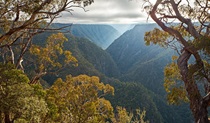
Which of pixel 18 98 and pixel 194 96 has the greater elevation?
pixel 194 96

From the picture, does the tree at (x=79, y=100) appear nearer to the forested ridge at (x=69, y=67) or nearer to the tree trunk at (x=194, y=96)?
the forested ridge at (x=69, y=67)

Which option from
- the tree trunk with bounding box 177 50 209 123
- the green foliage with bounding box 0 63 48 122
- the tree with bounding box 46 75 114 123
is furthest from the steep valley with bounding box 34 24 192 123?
the tree trunk with bounding box 177 50 209 123

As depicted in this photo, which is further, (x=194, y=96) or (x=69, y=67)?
(x=69, y=67)

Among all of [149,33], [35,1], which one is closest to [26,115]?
[35,1]

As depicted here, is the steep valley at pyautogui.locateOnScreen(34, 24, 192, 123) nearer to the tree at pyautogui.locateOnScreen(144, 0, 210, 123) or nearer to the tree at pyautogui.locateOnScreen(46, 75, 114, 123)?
the tree at pyautogui.locateOnScreen(46, 75, 114, 123)

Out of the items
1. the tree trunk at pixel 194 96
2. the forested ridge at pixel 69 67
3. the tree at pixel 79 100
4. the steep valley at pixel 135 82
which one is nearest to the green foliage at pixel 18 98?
the forested ridge at pixel 69 67

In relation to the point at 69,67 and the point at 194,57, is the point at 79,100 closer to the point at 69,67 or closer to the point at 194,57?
the point at 69,67

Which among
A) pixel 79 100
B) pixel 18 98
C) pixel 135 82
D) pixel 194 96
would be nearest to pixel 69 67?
pixel 79 100

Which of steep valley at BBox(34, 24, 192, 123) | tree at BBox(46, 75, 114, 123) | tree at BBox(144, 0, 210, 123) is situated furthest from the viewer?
steep valley at BBox(34, 24, 192, 123)

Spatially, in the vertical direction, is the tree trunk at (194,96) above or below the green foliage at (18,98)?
above

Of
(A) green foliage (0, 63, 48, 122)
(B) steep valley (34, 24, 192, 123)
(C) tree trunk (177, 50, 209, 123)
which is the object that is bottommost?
(B) steep valley (34, 24, 192, 123)

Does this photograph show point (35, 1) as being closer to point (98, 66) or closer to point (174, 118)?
point (174, 118)
